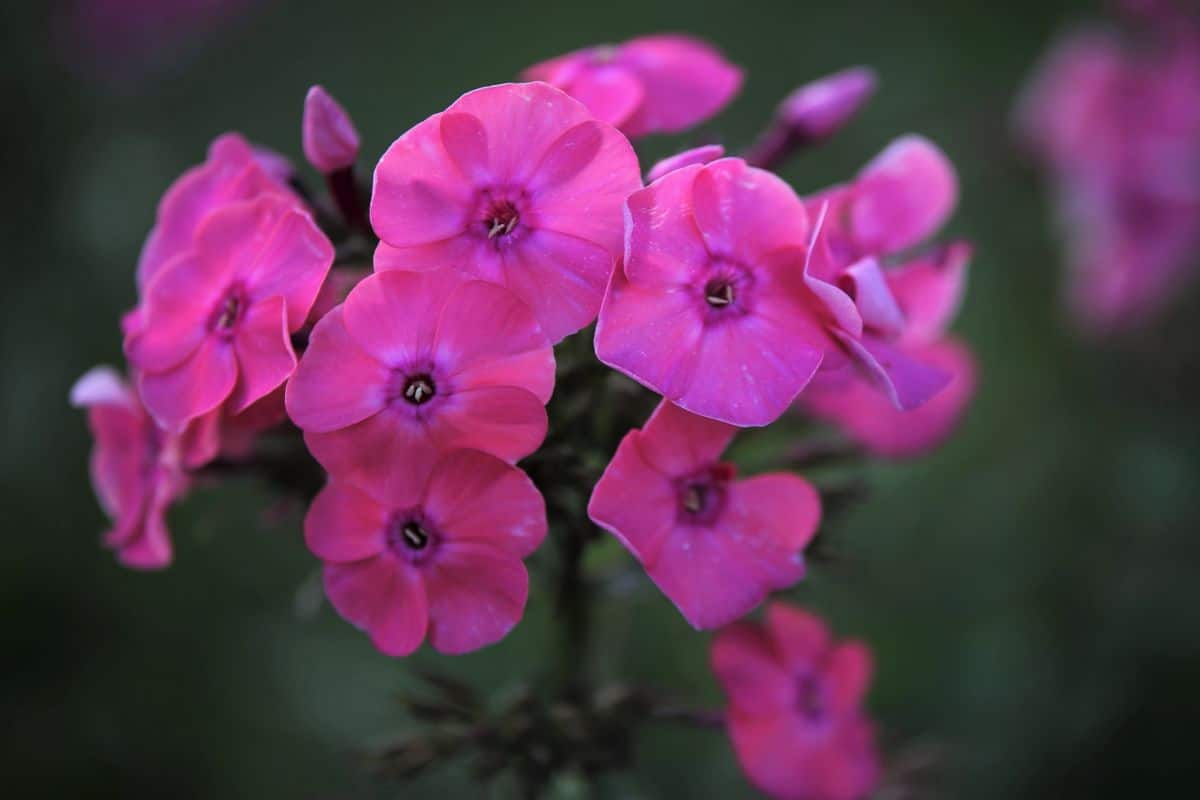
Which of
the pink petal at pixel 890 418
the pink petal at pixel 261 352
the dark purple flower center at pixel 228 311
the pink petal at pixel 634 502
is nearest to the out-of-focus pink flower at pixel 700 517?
the pink petal at pixel 634 502

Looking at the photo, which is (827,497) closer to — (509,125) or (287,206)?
(509,125)

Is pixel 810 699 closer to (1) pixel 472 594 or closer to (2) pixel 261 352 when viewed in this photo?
(1) pixel 472 594

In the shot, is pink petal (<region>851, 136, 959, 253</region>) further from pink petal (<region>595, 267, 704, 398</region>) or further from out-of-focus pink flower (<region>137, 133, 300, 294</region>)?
out-of-focus pink flower (<region>137, 133, 300, 294</region>)

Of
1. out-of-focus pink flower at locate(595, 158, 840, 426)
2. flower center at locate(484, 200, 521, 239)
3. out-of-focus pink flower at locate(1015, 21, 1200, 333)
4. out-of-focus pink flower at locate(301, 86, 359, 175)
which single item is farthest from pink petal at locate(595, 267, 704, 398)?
out-of-focus pink flower at locate(1015, 21, 1200, 333)

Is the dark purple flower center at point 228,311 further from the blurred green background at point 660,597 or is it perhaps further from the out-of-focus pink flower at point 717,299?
the blurred green background at point 660,597

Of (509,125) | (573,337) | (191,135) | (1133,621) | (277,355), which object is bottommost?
(1133,621)

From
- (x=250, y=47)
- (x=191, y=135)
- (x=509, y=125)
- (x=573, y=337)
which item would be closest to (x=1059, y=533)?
(x=573, y=337)

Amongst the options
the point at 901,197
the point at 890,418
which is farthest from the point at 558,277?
the point at 890,418
